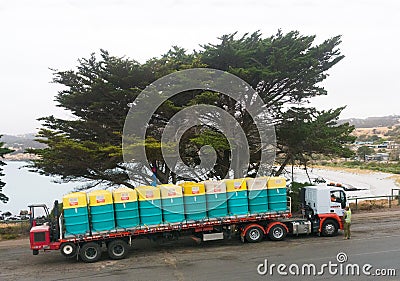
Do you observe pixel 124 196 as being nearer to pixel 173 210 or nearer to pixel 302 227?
pixel 173 210

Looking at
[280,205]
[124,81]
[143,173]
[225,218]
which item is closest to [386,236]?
[280,205]

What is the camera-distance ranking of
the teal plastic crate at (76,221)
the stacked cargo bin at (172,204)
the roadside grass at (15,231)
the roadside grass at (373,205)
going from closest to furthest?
the teal plastic crate at (76,221)
the stacked cargo bin at (172,204)
the roadside grass at (15,231)
the roadside grass at (373,205)

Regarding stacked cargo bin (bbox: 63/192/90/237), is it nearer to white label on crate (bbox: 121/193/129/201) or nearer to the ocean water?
white label on crate (bbox: 121/193/129/201)

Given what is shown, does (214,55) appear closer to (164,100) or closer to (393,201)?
(164,100)

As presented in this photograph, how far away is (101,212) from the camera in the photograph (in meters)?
16.2

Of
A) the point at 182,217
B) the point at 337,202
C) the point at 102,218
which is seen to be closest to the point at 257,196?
the point at 182,217

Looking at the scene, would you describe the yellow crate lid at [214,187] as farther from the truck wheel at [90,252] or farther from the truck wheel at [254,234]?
the truck wheel at [90,252]

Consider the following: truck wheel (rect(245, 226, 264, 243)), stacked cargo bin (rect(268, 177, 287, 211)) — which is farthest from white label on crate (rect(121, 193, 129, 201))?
stacked cargo bin (rect(268, 177, 287, 211))

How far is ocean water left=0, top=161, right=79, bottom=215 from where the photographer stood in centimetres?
3541

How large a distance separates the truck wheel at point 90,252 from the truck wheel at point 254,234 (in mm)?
5984

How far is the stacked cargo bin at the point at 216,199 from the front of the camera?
1761 centimetres

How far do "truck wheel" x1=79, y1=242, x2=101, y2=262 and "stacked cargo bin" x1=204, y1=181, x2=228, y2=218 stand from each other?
4466 millimetres

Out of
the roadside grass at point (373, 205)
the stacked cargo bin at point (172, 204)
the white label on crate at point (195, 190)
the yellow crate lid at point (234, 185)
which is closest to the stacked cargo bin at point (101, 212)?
the stacked cargo bin at point (172, 204)

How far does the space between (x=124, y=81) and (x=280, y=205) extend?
34.4 ft
